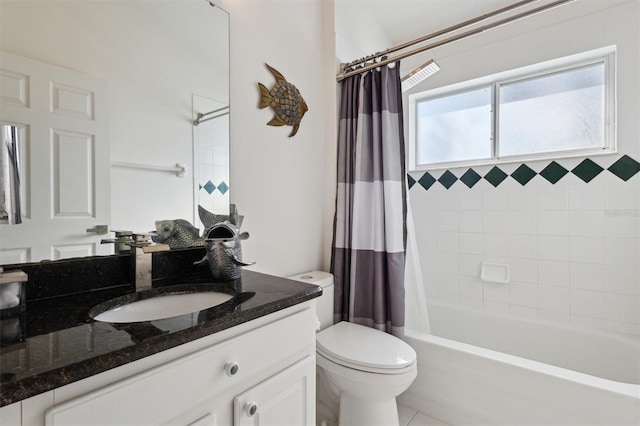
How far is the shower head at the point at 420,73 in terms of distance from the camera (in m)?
1.62

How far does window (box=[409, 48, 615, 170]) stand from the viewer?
1971 mm

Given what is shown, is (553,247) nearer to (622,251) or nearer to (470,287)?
(622,251)

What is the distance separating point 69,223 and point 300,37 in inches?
58.8

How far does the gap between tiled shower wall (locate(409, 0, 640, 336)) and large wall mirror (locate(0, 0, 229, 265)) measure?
6.14ft

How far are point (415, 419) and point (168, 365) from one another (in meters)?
1.51

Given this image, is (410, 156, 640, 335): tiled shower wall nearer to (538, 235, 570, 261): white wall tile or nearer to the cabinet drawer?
(538, 235, 570, 261): white wall tile

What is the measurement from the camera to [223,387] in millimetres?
694

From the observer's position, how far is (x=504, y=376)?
4.52 ft

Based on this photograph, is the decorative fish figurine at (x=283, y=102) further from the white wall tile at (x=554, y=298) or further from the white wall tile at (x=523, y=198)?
the white wall tile at (x=554, y=298)

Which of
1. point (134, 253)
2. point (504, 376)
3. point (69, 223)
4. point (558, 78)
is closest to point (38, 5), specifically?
point (69, 223)

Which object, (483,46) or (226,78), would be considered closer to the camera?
(226,78)

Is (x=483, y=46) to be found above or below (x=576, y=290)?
above

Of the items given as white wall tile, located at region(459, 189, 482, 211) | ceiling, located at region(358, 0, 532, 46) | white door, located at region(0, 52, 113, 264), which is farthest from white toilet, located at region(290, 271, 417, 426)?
ceiling, located at region(358, 0, 532, 46)

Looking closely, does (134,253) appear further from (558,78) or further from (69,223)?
(558,78)
